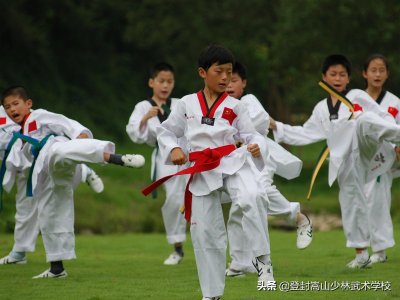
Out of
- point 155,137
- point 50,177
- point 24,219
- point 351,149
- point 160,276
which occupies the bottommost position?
point 160,276

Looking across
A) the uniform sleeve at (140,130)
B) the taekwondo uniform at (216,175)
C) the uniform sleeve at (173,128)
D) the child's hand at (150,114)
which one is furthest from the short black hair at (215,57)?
the uniform sleeve at (140,130)

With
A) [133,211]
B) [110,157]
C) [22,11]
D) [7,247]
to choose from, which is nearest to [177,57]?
[22,11]

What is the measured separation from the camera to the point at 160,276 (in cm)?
1104

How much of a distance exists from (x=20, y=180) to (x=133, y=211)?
12744 millimetres

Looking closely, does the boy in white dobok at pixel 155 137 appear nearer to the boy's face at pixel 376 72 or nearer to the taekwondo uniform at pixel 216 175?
the boy's face at pixel 376 72

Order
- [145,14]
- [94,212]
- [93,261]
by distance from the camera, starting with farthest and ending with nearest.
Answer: [145,14] < [94,212] < [93,261]

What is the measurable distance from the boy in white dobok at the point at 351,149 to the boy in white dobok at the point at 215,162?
2519 mm

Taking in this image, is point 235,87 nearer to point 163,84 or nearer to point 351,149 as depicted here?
point 351,149

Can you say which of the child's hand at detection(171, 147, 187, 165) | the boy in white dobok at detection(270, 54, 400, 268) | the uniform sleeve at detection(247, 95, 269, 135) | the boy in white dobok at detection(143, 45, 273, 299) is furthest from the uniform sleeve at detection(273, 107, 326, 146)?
the child's hand at detection(171, 147, 187, 165)

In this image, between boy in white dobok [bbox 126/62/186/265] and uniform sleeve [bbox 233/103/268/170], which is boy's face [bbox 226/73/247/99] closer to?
boy in white dobok [bbox 126/62/186/265]

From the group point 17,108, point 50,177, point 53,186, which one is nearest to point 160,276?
point 53,186

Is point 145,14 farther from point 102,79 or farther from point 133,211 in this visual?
point 133,211

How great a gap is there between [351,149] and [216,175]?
3322 mm

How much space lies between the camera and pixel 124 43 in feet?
126
